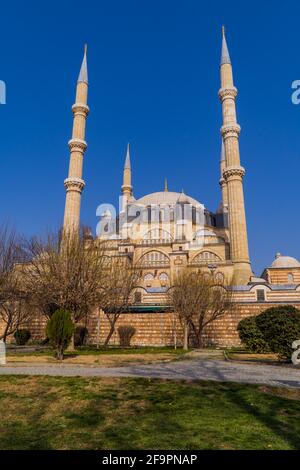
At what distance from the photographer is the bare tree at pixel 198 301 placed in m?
20.2

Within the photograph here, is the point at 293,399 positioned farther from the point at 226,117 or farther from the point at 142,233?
the point at 142,233

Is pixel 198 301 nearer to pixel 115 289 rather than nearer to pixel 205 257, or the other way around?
pixel 115 289

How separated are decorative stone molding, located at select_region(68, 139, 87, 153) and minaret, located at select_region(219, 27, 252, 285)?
13.5m

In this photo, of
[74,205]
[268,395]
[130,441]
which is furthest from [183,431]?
[74,205]

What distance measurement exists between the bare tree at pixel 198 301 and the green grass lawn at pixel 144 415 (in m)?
13.1

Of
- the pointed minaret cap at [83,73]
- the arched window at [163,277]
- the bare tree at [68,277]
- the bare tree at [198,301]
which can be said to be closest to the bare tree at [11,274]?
the bare tree at [68,277]

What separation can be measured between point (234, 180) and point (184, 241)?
28.7 feet

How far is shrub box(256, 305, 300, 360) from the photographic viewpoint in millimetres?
11953

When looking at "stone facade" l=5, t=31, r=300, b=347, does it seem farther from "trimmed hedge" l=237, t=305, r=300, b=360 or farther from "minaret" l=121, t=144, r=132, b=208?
"trimmed hedge" l=237, t=305, r=300, b=360

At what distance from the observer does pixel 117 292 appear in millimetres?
19938

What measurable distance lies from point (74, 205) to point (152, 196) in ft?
67.6

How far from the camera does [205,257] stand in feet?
123

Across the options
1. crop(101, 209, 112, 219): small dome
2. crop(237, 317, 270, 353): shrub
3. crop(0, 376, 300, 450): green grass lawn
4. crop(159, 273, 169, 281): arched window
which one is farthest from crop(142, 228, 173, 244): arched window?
crop(0, 376, 300, 450): green grass lawn

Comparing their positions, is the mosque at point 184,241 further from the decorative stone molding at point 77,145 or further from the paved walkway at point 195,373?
the paved walkway at point 195,373
